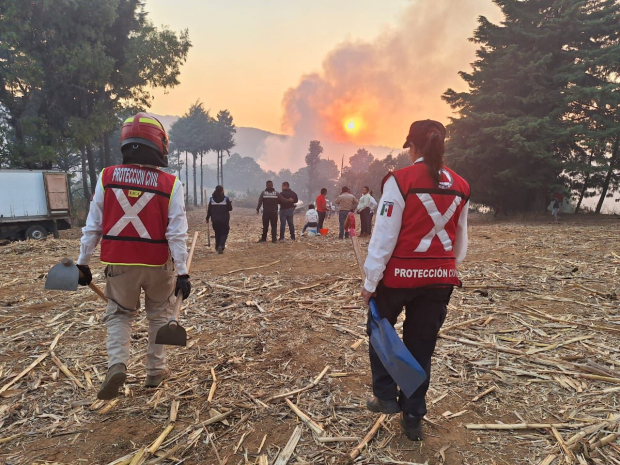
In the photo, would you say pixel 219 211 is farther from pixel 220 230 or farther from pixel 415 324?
pixel 415 324

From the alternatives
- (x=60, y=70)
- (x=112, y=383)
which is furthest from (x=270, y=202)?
(x=60, y=70)

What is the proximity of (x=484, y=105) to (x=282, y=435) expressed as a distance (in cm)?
2470

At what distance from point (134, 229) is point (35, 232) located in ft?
59.2

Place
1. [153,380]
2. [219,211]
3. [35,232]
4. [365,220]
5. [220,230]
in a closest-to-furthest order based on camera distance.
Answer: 1. [153,380]
2. [219,211]
3. [220,230]
4. [365,220]
5. [35,232]

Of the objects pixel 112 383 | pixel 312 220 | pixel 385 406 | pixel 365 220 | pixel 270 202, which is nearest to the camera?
pixel 385 406

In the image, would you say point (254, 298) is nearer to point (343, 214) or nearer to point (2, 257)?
point (343, 214)

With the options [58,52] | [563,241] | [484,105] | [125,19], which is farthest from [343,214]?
[125,19]

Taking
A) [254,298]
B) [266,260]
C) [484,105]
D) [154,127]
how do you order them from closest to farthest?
[154,127], [254,298], [266,260], [484,105]

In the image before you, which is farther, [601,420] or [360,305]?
[360,305]

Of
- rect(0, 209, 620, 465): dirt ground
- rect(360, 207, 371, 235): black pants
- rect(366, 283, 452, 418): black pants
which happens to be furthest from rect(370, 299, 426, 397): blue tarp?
rect(360, 207, 371, 235): black pants

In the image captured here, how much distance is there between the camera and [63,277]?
3430 mm

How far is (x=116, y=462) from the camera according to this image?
2613mm

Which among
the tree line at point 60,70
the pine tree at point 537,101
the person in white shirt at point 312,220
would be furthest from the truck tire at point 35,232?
the pine tree at point 537,101

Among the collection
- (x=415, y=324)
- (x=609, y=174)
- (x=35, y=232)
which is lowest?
(x=35, y=232)
